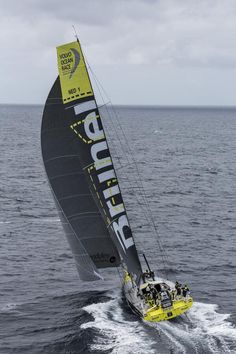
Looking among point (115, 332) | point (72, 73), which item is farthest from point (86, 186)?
point (115, 332)

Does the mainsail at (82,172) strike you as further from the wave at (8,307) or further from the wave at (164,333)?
the wave at (8,307)

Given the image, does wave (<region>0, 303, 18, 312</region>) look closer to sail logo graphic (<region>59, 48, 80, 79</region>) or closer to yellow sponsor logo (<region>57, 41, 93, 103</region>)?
yellow sponsor logo (<region>57, 41, 93, 103</region>)

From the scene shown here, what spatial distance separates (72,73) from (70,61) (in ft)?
2.41

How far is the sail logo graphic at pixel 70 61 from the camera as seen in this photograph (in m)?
31.1

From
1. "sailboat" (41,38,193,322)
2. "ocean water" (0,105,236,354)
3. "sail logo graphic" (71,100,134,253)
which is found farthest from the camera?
"sail logo graphic" (71,100,134,253)

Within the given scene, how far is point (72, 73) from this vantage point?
31.4 metres

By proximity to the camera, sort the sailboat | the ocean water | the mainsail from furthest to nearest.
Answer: the mainsail
the sailboat
the ocean water

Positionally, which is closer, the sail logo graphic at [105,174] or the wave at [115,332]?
the wave at [115,332]

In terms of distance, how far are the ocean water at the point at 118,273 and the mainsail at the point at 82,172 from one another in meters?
4.19

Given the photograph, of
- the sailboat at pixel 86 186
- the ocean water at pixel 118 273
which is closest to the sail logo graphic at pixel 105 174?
the sailboat at pixel 86 186

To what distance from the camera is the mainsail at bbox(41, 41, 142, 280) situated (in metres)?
32.0

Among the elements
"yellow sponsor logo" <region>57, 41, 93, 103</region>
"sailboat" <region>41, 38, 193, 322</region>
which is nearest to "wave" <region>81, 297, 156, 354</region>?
"sailboat" <region>41, 38, 193, 322</region>

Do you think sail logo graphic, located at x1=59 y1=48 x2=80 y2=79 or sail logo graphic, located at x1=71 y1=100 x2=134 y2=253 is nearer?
sail logo graphic, located at x1=59 y1=48 x2=80 y2=79

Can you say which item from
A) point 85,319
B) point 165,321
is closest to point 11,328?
point 85,319
